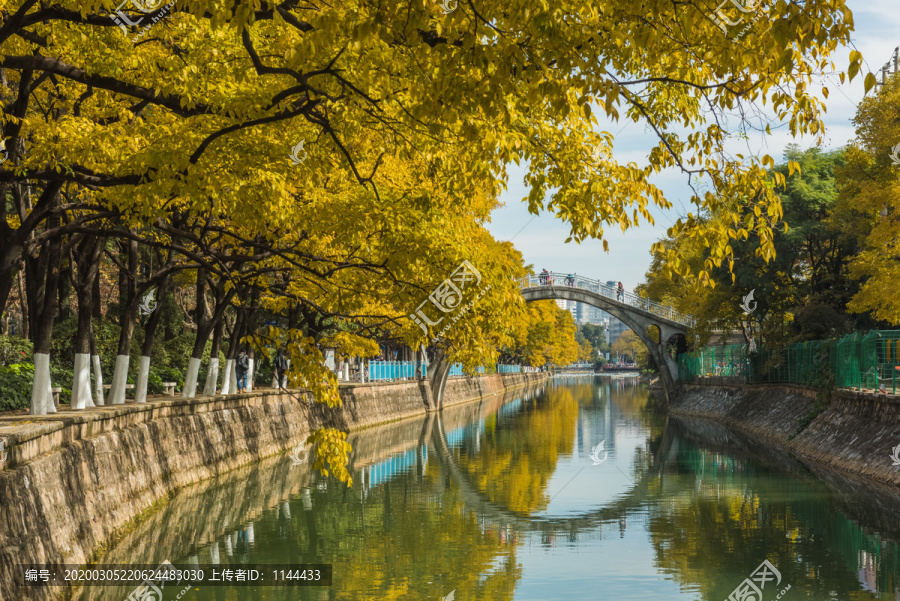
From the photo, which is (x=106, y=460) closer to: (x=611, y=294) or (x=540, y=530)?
(x=540, y=530)

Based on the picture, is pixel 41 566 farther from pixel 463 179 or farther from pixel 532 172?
pixel 532 172

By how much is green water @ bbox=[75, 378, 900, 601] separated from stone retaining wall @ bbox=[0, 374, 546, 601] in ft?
1.68

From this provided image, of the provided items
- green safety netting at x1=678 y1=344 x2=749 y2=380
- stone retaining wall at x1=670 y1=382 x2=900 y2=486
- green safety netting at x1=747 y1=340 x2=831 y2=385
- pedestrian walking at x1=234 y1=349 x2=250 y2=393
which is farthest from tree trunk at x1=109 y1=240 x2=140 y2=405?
green safety netting at x1=678 y1=344 x2=749 y2=380

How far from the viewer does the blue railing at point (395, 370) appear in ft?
140

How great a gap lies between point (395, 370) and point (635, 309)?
16.4m

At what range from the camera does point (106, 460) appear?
12.7m

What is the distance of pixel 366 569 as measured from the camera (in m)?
11.9

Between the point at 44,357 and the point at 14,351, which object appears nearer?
the point at 44,357

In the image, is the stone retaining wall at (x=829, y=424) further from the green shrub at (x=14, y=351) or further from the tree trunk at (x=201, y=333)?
the green shrub at (x=14, y=351)

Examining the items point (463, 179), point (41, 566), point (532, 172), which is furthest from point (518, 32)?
point (41, 566)

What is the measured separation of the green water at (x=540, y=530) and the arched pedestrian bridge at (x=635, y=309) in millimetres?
28393

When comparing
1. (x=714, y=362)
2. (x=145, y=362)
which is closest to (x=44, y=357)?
(x=145, y=362)

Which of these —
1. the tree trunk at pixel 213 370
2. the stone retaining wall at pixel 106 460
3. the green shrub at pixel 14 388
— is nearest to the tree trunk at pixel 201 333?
the stone retaining wall at pixel 106 460

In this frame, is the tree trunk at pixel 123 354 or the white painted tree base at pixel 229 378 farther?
the white painted tree base at pixel 229 378
